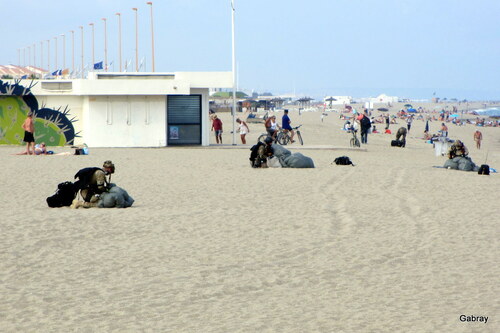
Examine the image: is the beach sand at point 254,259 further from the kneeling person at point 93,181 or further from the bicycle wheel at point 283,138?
the bicycle wheel at point 283,138

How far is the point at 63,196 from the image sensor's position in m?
12.8

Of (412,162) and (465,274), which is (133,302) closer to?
(465,274)

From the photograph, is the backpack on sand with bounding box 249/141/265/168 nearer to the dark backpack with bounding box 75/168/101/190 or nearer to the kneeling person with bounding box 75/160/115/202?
the kneeling person with bounding box 75/160/115/202

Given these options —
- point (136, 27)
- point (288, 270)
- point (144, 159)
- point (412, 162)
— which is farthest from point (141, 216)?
A: point (136, 27)

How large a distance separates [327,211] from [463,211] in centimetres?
219

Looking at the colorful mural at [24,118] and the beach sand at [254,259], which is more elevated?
the colorful mural at [24,118]

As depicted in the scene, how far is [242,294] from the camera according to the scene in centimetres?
721

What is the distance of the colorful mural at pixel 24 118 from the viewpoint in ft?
96.1

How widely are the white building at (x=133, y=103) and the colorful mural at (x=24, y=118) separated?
0.92ft

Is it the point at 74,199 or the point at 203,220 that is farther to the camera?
the point at 74,199

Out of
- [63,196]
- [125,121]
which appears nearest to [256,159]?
[63,196]

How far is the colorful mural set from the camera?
29297mm

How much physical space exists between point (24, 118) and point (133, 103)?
3.96 m

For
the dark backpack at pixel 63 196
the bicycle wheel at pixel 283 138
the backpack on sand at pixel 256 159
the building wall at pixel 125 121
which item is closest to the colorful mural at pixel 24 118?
the building wall at pixel 125 121
